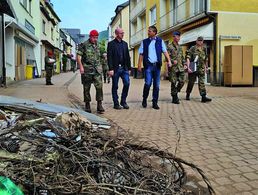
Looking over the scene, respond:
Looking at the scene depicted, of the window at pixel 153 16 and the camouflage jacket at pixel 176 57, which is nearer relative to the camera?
the camouflage jacket at pixel 176 57

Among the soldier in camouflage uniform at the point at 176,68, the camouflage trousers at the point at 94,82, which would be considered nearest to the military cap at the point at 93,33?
the camouflage trousers at the point at 94,82

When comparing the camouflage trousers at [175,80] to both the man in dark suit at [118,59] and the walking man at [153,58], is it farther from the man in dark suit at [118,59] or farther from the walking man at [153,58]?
the man in dark suit at [118,59]

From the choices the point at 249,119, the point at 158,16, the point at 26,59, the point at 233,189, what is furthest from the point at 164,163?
the point at 158,16

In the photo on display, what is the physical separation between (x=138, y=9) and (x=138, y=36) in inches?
118

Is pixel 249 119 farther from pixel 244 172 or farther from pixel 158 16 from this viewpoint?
pixel 158 16

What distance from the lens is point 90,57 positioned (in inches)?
304

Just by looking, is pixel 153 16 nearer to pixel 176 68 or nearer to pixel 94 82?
pixel 176 68

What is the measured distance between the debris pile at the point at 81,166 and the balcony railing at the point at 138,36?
104 feet

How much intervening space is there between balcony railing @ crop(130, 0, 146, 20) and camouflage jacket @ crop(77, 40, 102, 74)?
2826cm

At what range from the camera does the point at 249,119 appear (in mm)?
6934

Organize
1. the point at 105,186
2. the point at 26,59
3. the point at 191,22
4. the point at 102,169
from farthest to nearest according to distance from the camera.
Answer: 1. the point at 26,59
2. the point at 191,22
3. the point at 102,169
4. the point at 105,186

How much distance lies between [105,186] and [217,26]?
665 inches

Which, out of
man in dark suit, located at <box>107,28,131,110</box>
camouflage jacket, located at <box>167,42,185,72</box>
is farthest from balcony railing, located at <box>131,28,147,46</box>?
man in dark suit, located at <box>107,28,131,110</box>

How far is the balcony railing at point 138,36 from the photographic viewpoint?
35.1m
